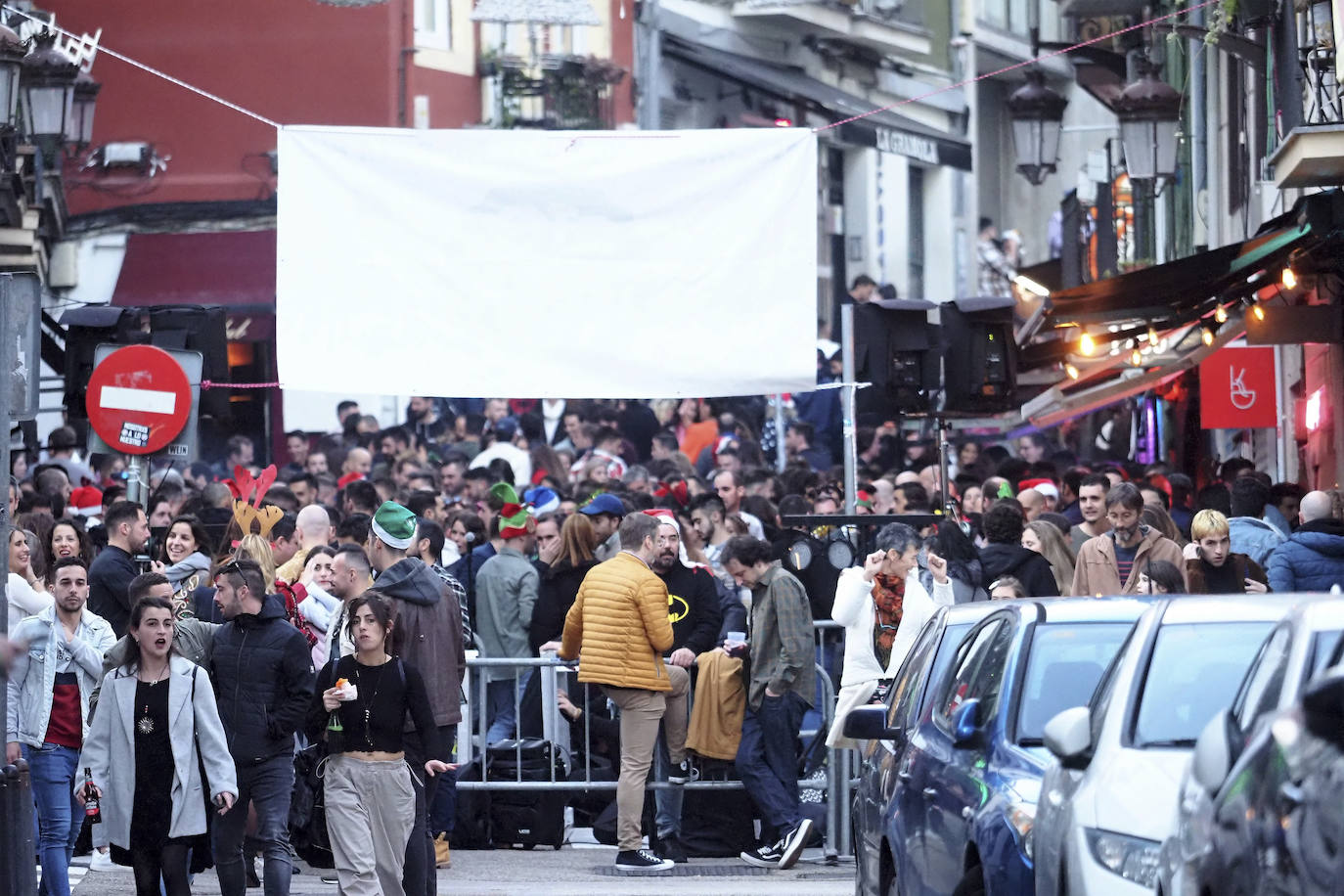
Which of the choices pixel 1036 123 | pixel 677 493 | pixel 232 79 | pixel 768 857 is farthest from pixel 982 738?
pixel 232 79

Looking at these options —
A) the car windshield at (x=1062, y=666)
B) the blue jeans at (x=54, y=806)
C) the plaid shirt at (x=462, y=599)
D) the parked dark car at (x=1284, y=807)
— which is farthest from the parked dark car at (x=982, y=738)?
the blue jeans at (x=54, y=806)

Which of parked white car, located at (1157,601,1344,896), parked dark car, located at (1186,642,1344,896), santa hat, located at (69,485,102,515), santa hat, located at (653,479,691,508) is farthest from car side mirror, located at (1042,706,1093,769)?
santa hat, located at (69,485,102,515)

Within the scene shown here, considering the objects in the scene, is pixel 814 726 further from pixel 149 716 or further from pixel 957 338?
pixel 149 716

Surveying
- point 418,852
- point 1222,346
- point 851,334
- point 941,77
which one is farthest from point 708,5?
point 418,852

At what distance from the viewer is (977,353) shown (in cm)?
1645

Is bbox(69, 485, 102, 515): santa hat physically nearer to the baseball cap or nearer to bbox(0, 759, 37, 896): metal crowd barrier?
the baseball cap

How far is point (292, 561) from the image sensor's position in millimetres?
14383

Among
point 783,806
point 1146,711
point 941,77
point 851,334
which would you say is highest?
point 941,77

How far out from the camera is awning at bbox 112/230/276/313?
107 feet

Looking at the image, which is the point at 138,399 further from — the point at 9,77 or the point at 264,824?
the point at 9,77

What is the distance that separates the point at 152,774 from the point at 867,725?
3300 mm

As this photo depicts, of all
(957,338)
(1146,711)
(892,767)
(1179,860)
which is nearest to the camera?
(1179,860)

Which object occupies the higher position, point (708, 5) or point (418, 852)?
point (708, 5)

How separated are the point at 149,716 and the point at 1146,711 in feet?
16.6
